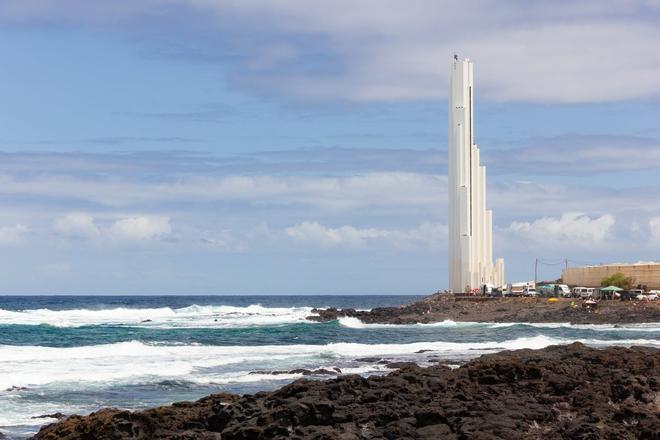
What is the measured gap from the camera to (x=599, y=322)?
59688 mm

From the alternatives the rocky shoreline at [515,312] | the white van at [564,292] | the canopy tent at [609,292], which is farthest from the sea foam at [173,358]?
the white van at [564,292]

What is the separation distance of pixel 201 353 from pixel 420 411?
24.5 meters

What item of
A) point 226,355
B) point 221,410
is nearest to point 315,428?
point 221,410

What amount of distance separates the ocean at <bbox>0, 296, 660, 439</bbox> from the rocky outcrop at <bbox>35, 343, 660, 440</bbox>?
307 cm

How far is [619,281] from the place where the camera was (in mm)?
81875

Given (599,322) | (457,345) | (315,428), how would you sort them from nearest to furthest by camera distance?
(315,428) → (457,345) → (599,322)

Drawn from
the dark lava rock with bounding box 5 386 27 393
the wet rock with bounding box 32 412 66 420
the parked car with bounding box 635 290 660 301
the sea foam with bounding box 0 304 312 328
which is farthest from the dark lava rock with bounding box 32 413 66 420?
the parked car with bounding box 635 290 660 301

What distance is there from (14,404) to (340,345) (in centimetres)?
2204

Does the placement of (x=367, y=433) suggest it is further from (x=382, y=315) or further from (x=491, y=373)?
(x=382, y=315)

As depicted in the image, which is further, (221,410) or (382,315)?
(382,315)

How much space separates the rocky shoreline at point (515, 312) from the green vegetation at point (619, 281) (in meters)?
13.0

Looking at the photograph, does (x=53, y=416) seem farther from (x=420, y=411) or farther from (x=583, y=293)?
(x=583, y=293)

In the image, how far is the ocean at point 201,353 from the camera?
2609 cm

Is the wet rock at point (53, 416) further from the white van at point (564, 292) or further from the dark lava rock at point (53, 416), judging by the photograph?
the white van at point (564, 292)
